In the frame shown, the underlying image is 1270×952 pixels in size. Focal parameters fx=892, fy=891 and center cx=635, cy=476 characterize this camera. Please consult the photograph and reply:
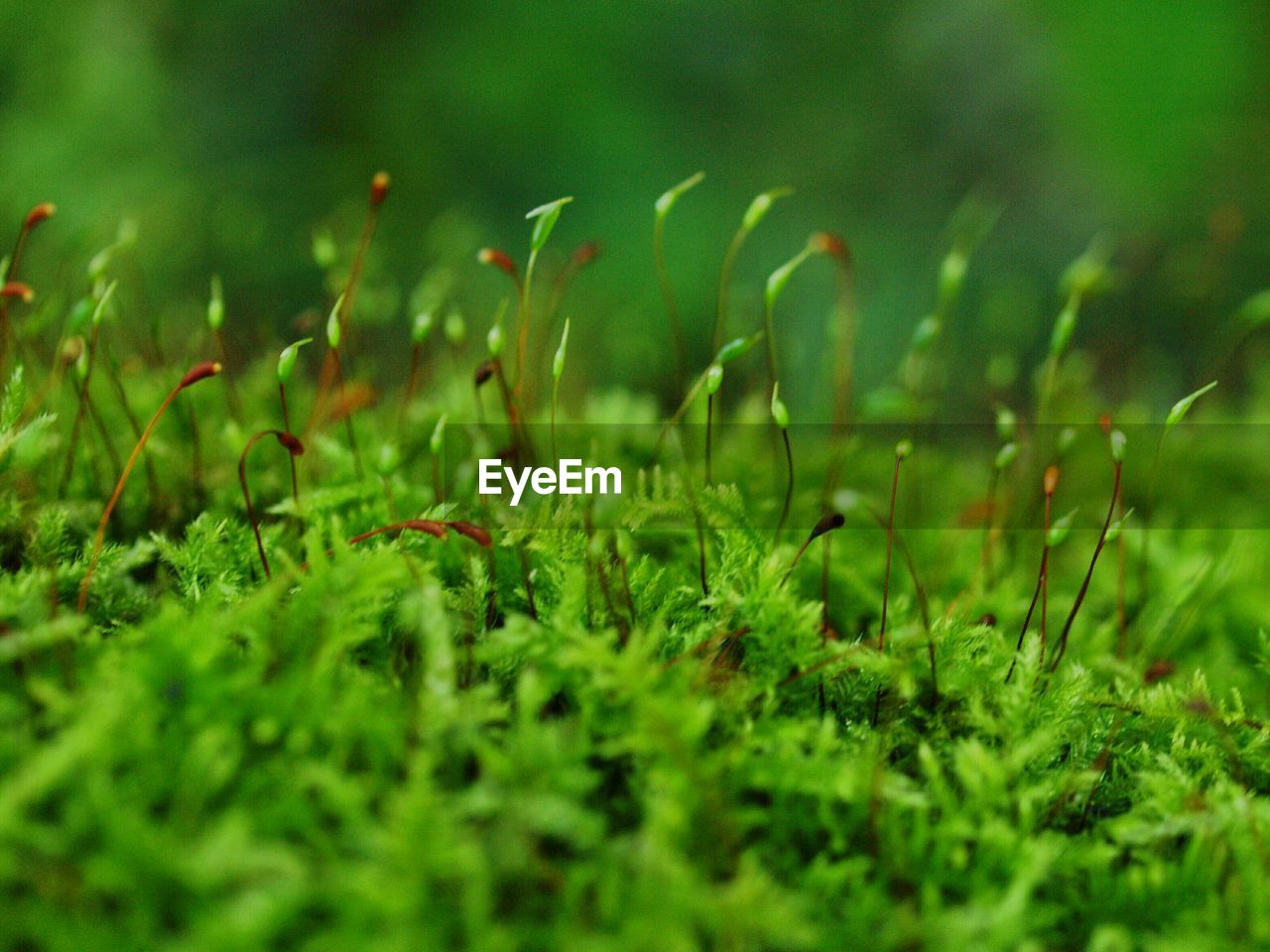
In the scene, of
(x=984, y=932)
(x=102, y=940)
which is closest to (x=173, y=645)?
(x=102, y=940)

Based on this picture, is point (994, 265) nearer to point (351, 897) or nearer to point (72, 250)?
point (72, 250)

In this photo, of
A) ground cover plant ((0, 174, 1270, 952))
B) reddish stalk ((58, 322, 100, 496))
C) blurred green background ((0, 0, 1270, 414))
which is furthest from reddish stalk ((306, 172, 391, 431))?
blurred green background ((0, 0, 1270, 414))

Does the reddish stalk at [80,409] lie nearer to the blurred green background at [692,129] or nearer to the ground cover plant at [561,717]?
the ground cover plant at [561,717]

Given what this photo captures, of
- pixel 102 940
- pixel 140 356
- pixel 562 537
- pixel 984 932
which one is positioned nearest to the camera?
pixel 102 940

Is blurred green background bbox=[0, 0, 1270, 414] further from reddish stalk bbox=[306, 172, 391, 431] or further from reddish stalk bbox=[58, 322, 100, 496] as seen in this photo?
reddish stalk bbox=[58, 322, 100, 496]

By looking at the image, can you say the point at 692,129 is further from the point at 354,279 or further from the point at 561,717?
the point at 561,717

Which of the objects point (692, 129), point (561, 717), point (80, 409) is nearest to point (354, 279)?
point (80, 409)
